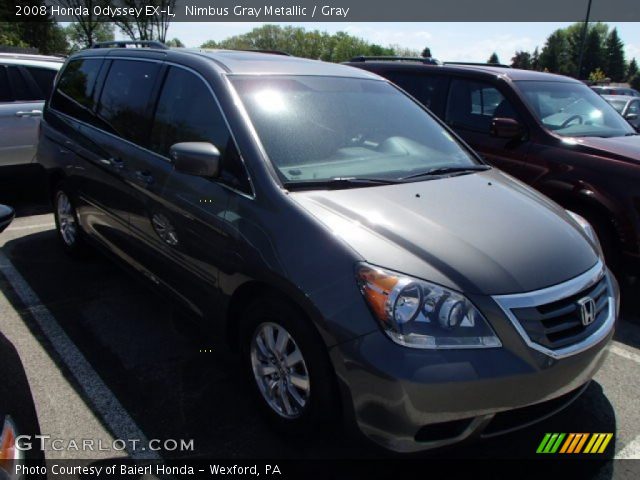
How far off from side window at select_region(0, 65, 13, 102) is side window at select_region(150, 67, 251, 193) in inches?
170

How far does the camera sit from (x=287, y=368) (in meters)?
2.50

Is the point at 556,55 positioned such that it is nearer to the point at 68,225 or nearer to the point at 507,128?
the point at 507,128

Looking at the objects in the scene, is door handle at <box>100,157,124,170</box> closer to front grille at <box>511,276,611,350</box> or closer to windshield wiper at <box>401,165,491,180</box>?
windshield wiper at <box>401,165,491,180</box>

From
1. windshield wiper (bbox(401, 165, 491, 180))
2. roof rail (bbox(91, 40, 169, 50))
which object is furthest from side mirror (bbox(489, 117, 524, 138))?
roof rail (bbox(91, 40, 169, 50))

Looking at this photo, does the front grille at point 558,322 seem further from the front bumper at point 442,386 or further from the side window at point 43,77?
the side window at point 43,77

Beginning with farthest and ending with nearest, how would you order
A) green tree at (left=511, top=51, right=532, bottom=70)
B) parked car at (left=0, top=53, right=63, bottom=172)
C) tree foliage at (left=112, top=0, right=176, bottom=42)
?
1. green tree at (left=511, top=51, right=532, bottom=70)
2. tree foliage at (left=112, top=0, right=176, bottom=42)
3. parked car at (left=0, top=53, right=63, bottom=172)

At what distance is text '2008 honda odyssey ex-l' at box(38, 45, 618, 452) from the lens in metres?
2.11

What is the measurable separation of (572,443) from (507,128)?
3.18m

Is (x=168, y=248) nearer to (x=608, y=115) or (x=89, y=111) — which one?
(x=89, y=111)

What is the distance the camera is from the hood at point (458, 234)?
2.23 metres

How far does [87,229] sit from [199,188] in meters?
2.00

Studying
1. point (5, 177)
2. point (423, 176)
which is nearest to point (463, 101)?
point (423, 176)

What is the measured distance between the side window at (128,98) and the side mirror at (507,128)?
10.2 feet

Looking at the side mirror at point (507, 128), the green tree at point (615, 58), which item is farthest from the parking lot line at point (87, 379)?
the green tree at point (615, 58)
